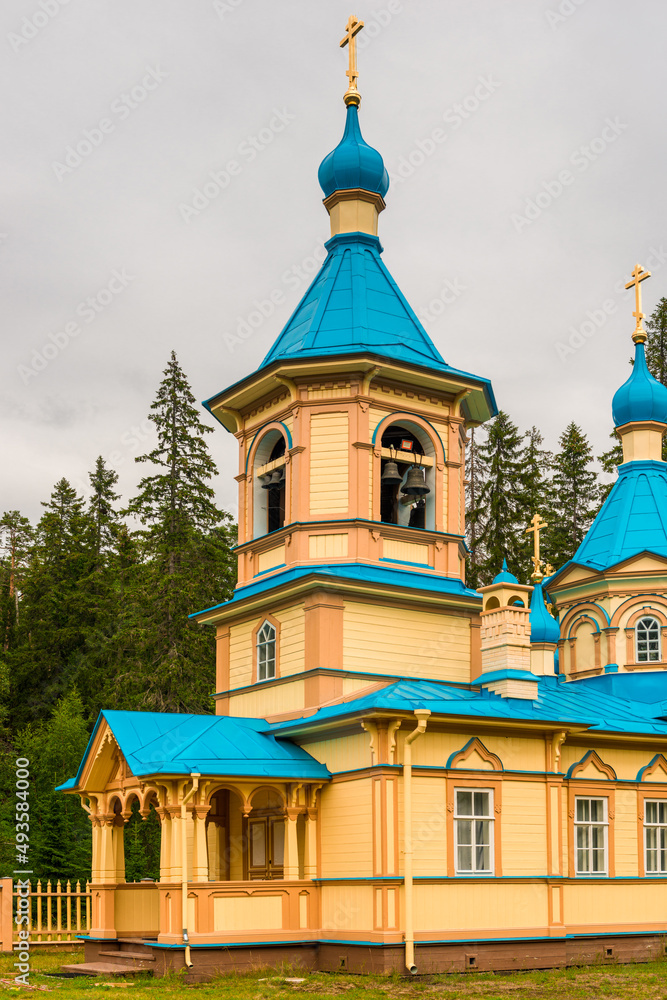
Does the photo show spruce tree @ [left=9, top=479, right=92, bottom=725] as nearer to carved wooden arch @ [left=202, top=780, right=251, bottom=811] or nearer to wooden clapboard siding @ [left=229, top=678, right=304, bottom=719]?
wooden clapboard siding @ [left=229, top=678, right=304, bottom=719]

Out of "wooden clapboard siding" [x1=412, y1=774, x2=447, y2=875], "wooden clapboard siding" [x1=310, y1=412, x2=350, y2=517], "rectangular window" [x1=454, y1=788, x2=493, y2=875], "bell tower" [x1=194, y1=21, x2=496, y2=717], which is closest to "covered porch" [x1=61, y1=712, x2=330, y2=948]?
"bell tower" [x1=194, y1=21, x2=496, y2=717]

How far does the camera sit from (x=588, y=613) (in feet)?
75.1

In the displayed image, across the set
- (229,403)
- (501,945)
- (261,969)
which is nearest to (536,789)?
(501,945)

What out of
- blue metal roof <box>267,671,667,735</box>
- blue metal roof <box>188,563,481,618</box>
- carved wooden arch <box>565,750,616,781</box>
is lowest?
carved wooden arch <box>565,750,616,781</box>

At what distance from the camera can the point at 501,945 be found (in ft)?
49.4

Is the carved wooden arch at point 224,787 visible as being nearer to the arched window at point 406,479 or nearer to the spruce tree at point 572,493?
the arched window at point 406,479

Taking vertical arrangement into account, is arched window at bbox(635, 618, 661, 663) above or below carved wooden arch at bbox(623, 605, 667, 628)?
below

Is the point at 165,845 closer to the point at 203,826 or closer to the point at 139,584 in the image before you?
the point at 203,826

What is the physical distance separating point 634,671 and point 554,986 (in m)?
9.00

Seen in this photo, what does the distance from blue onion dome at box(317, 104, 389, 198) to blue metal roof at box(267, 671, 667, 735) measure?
8463 millimetres

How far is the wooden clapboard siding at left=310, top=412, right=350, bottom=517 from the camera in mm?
17216

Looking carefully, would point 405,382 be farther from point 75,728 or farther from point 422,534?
point 75,728

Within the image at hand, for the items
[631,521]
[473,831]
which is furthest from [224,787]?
[631,521]

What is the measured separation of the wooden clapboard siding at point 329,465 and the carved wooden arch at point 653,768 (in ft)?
19.3
